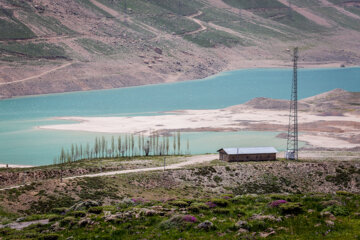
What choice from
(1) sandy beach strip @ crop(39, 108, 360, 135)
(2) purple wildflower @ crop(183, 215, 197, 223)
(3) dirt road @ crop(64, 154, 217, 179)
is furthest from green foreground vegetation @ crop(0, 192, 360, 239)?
(1) sandy beach strip @ crop(39, 108, 360, 135)

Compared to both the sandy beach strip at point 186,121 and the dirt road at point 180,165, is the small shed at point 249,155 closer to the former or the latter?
the dirt road at point 180,165

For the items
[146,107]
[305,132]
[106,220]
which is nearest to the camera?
[106,220]

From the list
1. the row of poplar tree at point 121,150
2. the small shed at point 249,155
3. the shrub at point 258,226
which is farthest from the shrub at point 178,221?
the row of poplar tree at point 121,150

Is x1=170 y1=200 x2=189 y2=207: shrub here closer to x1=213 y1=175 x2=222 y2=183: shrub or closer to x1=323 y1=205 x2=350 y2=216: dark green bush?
x1=323 y1=205 x2=350 y2=216: dark green bush

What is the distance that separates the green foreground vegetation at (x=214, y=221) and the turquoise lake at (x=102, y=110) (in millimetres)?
57058

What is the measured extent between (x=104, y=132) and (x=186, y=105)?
48.5 metres

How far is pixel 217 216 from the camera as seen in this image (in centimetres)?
3148

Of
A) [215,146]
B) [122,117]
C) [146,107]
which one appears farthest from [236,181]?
[146,107]

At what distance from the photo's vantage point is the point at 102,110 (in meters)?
149

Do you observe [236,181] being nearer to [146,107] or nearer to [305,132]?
[305,132]

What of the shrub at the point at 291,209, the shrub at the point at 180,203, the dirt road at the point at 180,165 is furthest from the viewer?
the dirt road at the point at 180,165

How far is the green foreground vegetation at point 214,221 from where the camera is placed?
89.2 ft

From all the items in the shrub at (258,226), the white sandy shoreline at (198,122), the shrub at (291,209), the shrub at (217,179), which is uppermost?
the white sandy shoreline at (198,122)

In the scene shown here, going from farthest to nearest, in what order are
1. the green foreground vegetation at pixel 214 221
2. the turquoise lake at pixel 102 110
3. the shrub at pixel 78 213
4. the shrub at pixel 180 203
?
the turquoise lake at pixel 102 110 → the shrub at pixel 180 203 → the shrub at pixel 78 213 → the green foreground vegetation at pixel 214 221
